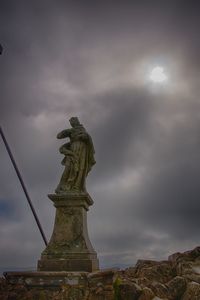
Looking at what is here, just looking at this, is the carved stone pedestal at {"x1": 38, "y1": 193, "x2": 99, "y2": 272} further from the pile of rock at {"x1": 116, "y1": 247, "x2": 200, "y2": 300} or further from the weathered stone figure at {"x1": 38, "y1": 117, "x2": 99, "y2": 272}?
the pile of rock at {"x1": 116, "y1": 247, "x2": 200, "y2": 300}

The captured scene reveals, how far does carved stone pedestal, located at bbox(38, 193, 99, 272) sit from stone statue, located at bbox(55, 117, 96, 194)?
1.04 feet

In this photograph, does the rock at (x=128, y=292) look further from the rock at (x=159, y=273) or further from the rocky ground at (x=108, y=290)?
the rock at (x=159, y=273)

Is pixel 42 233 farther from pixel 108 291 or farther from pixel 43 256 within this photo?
pixel 108 291

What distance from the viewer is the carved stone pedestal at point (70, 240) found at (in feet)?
27.5

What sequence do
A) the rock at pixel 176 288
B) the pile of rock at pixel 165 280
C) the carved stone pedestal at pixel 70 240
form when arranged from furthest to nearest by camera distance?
the carved stone pedestal at pixel 70 240 < the rock at pixel 176 288 < the pile of rock at pixel 165 280

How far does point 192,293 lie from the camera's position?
7742 mm

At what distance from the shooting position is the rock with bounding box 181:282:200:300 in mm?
7668

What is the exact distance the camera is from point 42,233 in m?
11.2

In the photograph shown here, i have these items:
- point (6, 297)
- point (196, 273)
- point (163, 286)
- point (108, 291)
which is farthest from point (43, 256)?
point (196, 273)

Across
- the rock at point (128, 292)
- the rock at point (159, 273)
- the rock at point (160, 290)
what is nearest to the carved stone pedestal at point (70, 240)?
the rock at point (128, 292)

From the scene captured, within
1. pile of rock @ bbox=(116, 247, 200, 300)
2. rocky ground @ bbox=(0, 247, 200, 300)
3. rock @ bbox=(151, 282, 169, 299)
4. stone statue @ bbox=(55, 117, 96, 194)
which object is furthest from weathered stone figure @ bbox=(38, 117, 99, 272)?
rock @ bbox=(151, 282, 169, 299)

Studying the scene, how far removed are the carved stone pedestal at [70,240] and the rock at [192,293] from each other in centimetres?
213

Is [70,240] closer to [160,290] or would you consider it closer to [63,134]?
[160,290]

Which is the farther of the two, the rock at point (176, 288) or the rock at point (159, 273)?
the rock at point (159, 273)
